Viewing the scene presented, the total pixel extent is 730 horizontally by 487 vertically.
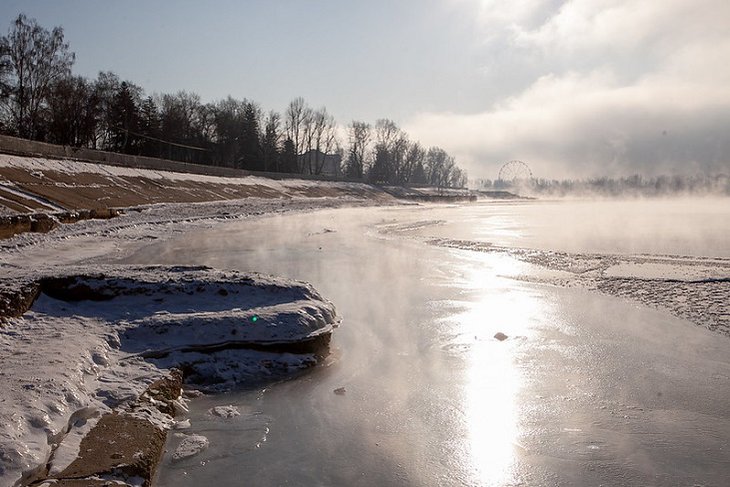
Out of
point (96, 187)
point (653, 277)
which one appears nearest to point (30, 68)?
point (96, 187)

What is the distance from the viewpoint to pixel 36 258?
12.9 metres

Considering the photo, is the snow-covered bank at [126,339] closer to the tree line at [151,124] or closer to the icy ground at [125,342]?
the icy ground at [125,342]

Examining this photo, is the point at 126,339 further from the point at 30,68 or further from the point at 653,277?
the point at 30,68

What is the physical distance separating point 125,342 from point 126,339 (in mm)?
70

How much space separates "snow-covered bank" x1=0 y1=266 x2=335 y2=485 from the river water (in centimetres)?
62

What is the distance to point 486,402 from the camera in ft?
17.5

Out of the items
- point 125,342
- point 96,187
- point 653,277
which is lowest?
point 125,342

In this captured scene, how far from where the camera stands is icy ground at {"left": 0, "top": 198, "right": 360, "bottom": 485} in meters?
4.11

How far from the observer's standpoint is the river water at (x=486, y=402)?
4.07 metres

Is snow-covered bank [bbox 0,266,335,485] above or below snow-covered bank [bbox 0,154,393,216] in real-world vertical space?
below

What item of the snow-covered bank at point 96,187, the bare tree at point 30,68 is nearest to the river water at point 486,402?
the snow-covered bank at point 96,187

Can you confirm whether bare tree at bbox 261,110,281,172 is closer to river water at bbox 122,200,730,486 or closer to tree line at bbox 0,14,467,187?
tree line at bbox 0,14,467,187

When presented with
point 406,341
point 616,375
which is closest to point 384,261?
point 406,341

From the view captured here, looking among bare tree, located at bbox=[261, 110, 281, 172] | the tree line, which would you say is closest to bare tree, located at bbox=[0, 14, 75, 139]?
the tree line
